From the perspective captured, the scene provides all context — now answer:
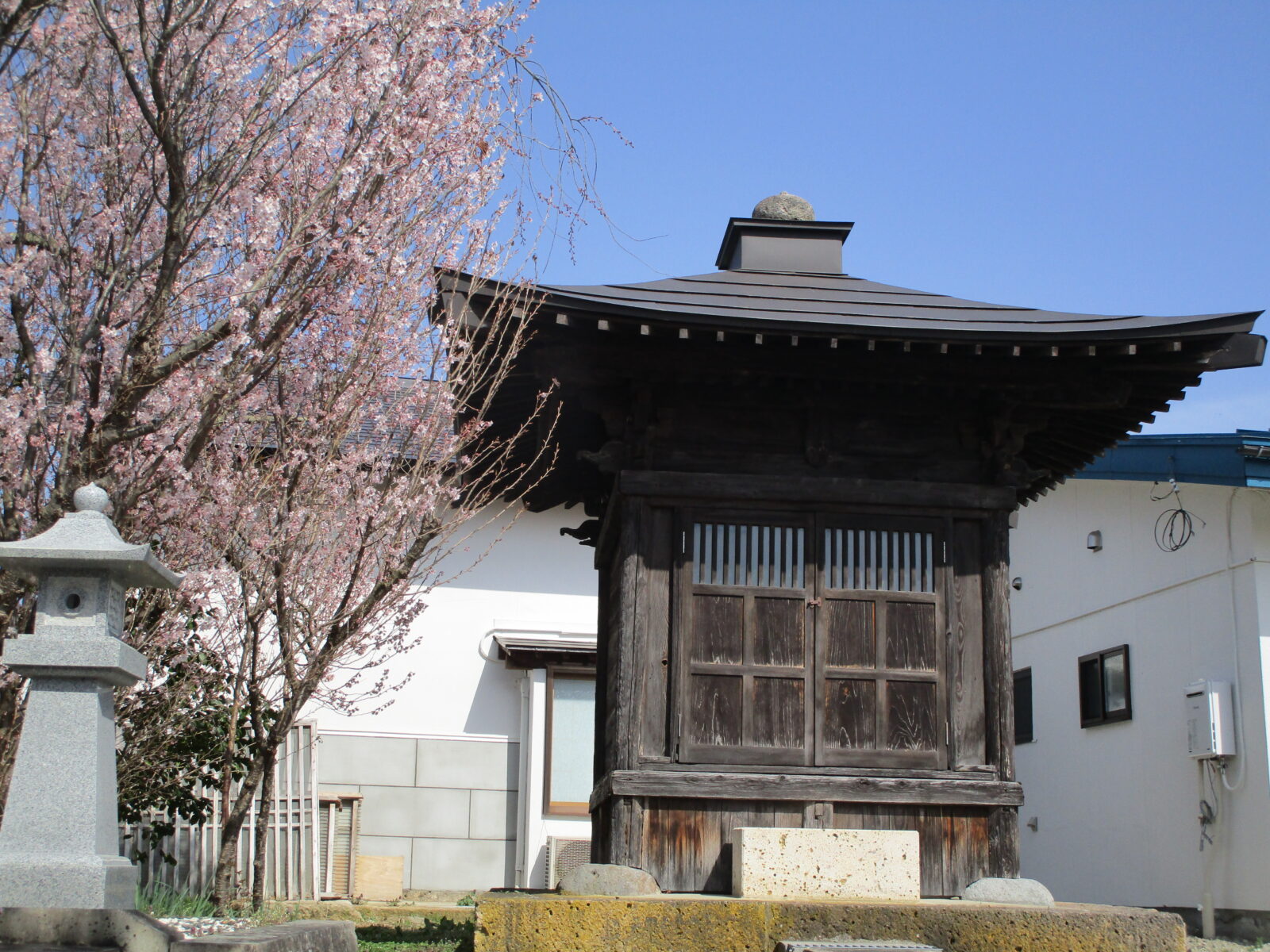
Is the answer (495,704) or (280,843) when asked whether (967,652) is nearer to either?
(280,843)

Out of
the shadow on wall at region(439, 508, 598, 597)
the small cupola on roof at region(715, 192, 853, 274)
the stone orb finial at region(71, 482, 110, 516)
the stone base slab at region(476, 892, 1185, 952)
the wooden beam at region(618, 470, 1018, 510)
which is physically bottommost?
the stone base slab at region(476, 892, 1185, 952)

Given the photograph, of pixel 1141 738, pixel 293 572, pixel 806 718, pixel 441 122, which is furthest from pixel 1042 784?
pixel 441 122

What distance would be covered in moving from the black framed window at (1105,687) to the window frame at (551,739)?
6220mm

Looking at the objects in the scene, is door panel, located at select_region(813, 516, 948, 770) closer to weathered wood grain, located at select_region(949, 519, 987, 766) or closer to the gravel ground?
weathered wood grain, located at select_region(949, 519, 987, 766)

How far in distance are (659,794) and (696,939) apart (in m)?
1.11

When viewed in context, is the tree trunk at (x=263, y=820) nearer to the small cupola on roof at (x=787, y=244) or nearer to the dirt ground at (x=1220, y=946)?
the small cupola on roof at (x=787, y=244)

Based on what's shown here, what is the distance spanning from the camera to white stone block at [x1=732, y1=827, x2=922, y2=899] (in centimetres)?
657

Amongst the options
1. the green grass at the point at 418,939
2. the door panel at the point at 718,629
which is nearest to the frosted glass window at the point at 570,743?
the green grass at the point at 418,939

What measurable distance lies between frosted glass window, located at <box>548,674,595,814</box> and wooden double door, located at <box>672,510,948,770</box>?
339 inches

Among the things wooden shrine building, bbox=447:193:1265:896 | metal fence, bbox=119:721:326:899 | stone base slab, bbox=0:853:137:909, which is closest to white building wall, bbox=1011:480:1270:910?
wooden shrine building, bbox=447:193:1265:896

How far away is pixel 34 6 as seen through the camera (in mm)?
5578

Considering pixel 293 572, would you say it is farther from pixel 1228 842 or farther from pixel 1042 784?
pixel 1042 784

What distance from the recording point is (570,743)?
15898 mm

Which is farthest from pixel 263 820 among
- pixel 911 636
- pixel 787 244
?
pixel 787 244
